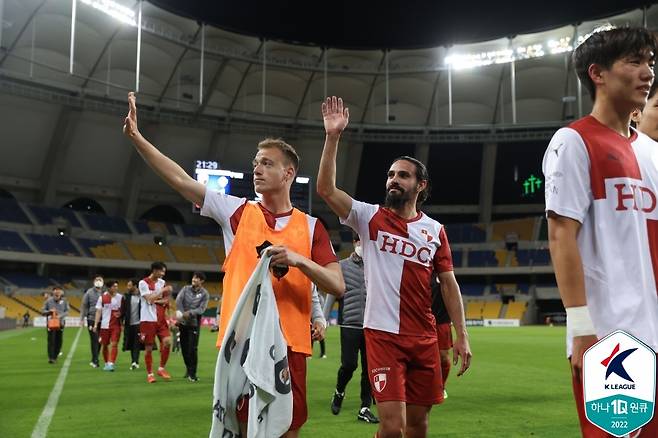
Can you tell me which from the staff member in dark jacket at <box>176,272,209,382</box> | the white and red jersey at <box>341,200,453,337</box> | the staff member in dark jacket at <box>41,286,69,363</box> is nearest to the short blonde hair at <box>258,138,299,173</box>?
the white and red jersey at <box>341,200,453,337</box>

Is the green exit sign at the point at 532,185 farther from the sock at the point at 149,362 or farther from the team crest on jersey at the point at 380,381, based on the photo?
the team crest on jersey at the point at 380,381

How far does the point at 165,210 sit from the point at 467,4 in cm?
3088

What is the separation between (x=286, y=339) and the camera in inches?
137

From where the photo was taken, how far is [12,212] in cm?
4447

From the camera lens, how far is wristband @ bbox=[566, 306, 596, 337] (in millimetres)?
2164

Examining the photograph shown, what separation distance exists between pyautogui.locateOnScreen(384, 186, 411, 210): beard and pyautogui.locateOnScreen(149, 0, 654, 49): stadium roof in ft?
116

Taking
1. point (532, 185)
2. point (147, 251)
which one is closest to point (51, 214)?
point (147, 251)

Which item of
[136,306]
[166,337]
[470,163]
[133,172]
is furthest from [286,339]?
[470,163]

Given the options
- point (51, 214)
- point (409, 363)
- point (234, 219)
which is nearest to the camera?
point (234, 219)

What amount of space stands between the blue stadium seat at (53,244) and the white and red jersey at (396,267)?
44244 mm

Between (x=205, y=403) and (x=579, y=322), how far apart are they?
288 inches

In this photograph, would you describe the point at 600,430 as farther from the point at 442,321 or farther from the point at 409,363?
the point at 442,321

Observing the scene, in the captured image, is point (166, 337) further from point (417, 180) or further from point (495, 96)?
point (495, 96)

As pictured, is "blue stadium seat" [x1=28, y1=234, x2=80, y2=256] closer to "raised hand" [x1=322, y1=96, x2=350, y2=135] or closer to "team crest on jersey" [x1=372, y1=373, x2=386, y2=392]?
"team crest on jersey" [x1=372, y1=373, x2=386, y2=392]
